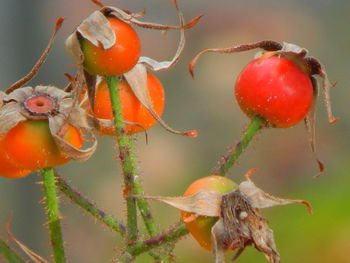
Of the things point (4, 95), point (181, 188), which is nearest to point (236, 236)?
point (4, 95)

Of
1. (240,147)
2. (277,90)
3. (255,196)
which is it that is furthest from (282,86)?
(255,196)

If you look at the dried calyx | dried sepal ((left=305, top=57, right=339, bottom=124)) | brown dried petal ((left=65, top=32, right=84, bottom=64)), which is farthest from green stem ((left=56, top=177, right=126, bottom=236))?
dried sepal ((left=305, top=57, right=339, bottom=124))

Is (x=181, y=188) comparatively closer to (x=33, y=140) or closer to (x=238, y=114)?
(x=238, y=114)

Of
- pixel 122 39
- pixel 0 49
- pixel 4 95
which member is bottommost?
pixel 0 49

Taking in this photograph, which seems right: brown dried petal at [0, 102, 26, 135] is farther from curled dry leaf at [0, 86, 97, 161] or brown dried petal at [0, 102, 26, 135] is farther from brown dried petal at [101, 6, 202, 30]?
brown dried petal at [101, 6, 202, 30]

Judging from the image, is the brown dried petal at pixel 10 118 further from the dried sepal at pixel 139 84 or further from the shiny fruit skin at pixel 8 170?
the dried sepal at pixel 139 84

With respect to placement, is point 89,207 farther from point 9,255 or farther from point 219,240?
point 219,240
